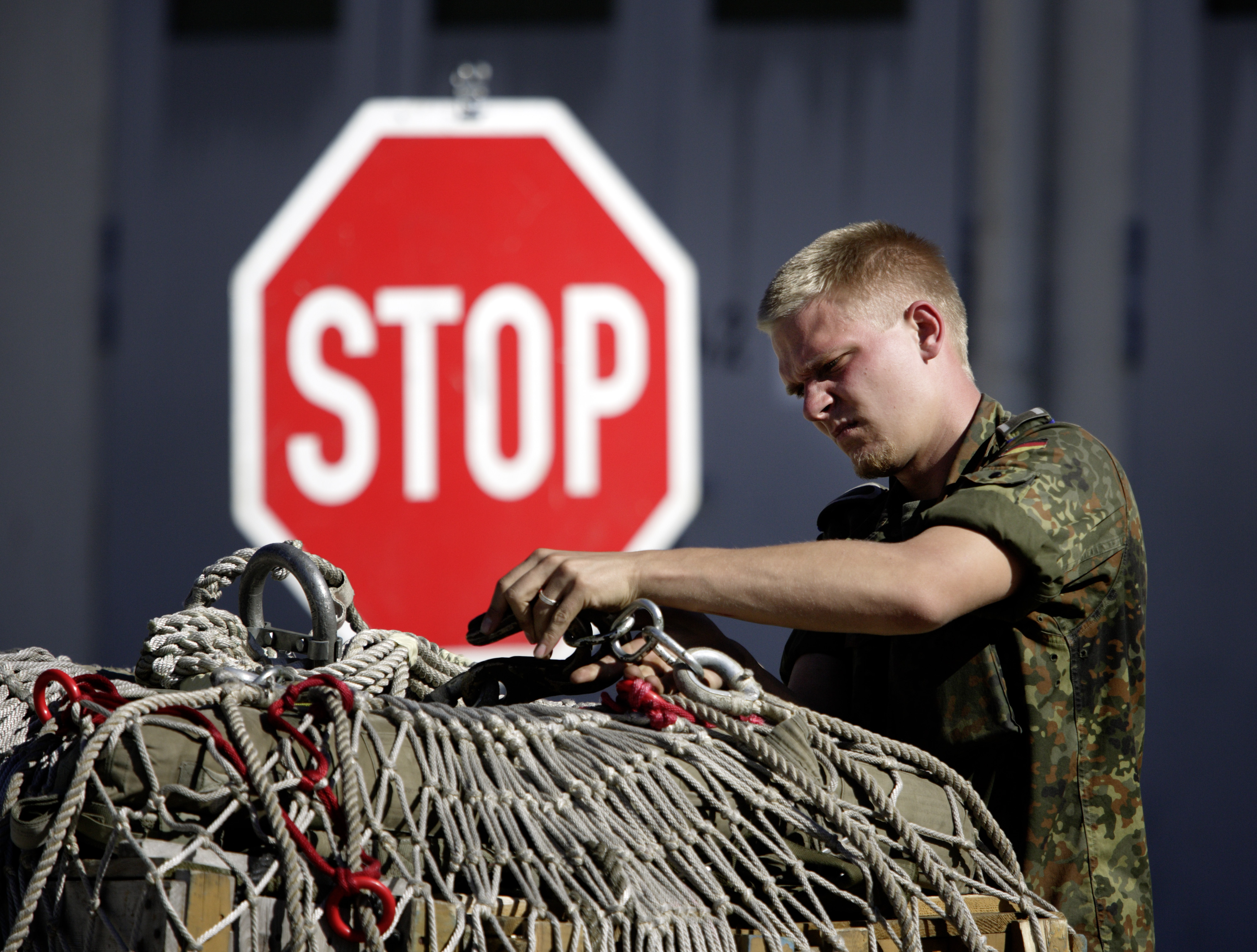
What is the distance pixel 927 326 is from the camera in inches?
51.5

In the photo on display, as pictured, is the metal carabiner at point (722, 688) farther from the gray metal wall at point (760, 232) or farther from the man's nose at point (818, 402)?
the gray metal wall at point (760, 232)

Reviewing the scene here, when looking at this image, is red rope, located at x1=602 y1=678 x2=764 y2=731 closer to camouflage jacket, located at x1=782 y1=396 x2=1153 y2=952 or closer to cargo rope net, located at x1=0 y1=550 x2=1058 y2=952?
cargo rope net, located at x1=0 y1=550 x2=1058 y2=952

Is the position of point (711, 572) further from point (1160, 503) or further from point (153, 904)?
point (1160, 503)

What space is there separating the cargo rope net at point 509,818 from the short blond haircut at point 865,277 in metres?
0.50

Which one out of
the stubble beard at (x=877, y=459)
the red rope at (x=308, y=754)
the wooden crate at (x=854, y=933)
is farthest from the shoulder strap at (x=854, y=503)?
the red rope at (x=308, y=754)

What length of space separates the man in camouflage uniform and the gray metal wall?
4.01 feet

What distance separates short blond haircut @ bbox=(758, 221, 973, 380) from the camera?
4.27ft

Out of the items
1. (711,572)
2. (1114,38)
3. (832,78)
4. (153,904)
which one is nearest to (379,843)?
(153,904)

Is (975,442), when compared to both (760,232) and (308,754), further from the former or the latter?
(760,232)

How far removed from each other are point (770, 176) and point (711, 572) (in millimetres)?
1665

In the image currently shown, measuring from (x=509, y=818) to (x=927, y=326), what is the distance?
0.76 m

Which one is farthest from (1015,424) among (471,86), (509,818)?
(471,86)

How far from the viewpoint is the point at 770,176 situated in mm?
2535

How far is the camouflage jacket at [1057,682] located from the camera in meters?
1.07
